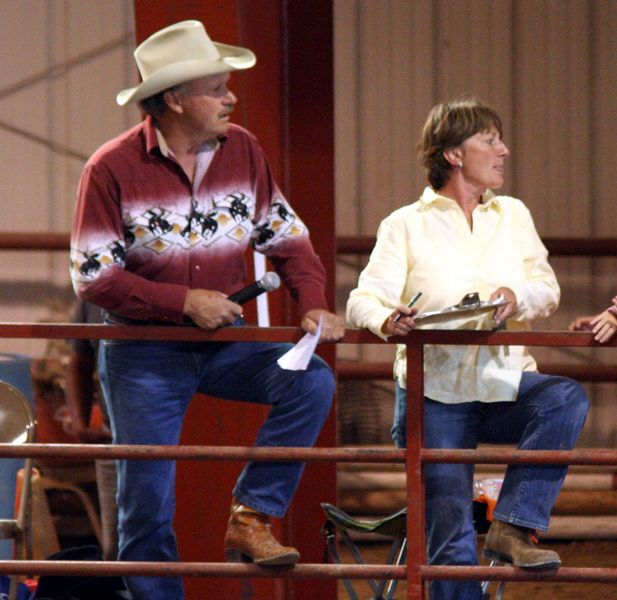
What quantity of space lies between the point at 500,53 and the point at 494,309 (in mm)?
5939

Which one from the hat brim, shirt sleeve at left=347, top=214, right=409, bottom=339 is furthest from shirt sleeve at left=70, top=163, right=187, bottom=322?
shirt sleeve at left=347, top=214, right=409, bottom=339

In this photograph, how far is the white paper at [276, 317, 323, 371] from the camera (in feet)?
11.7

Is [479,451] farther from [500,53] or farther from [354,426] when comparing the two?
[500,53]

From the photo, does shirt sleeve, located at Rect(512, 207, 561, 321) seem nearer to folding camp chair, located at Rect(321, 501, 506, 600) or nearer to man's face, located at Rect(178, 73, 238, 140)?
folding camp chair, located at Rect(321, 501, 506, 600)

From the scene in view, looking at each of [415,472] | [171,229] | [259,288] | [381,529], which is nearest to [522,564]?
[415,472]

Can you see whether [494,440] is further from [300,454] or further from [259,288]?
[259,288]

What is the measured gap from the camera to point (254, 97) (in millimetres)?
5062

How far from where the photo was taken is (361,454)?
3.69 meters

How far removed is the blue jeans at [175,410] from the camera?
3713mm

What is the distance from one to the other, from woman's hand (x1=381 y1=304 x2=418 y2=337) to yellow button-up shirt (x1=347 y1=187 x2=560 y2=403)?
21cm

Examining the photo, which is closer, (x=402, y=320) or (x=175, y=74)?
(x=402, y=320)

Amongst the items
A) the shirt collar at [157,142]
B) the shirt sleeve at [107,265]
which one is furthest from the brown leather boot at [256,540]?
the shirt collar at [157,142]

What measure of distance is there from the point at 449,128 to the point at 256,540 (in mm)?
1424

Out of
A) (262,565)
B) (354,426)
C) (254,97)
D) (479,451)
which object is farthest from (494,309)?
(354,426)
